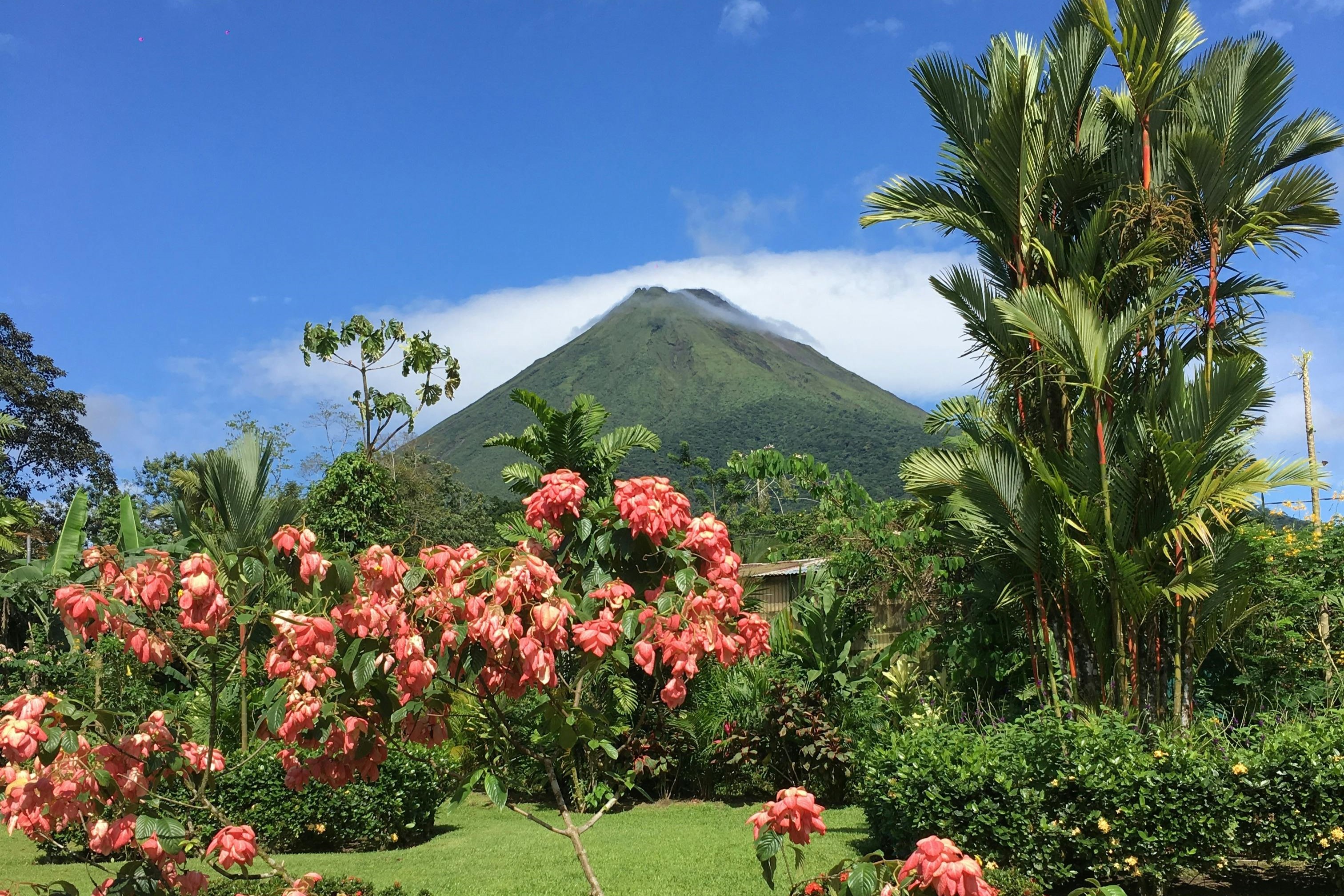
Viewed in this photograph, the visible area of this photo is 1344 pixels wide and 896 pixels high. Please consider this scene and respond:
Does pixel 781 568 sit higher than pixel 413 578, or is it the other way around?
pixel 781 568

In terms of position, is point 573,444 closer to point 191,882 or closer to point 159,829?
point 191,882

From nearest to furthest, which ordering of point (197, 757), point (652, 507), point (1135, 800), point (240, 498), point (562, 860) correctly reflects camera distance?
point (652, 507) < point (197, 757) < point (1135, 800) < point (562, 860) < point (240, 498)

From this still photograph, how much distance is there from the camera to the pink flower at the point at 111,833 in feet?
9.75

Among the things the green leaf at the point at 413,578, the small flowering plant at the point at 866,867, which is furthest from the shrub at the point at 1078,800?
the green leaf at the point at 413,578

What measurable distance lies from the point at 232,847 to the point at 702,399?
9241cm

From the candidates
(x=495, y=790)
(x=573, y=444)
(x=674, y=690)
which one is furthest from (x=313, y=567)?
(x=573, y=444)

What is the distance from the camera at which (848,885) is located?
7.48ft

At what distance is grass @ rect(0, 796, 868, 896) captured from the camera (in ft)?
19.7

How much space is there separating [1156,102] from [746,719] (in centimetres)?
616

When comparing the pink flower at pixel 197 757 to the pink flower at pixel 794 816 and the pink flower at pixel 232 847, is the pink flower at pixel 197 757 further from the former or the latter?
the pink flower at pixel 794 816

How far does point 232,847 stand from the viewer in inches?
121

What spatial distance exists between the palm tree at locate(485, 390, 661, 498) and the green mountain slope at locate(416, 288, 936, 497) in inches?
2058

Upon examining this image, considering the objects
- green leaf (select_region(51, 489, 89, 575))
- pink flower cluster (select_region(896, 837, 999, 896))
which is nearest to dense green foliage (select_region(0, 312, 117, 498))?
green leaf (select_region(51, 489, 89, 575))

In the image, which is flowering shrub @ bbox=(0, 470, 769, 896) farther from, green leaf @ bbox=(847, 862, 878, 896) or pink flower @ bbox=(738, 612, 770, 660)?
green leaf @ bbox=(847, 862, 878, 896)
